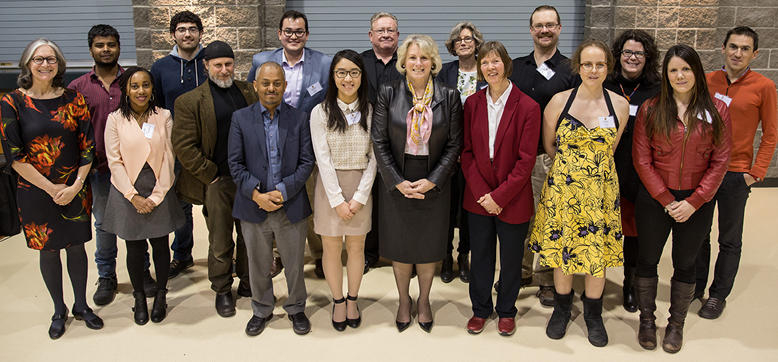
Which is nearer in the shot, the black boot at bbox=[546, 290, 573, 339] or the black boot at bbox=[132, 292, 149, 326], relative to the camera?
the black boot at bbox=[546, 290, 573, 339]

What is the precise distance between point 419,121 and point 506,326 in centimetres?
126

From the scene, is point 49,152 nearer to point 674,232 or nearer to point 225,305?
point 225,305

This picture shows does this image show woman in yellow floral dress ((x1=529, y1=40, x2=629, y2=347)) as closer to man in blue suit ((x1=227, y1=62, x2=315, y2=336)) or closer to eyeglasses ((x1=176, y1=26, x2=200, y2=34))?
man in blue suit ((x1=227, y1=62, x2=315, y2=336))

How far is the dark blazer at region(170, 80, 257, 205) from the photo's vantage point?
3182 millimetres

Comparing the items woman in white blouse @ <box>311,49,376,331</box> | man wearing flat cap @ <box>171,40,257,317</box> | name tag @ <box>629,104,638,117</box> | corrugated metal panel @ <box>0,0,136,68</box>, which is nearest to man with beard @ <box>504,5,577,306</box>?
name tag @ <box>629,104,638,117</box>

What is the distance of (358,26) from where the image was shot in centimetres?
611

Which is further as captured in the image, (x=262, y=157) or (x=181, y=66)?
(x=181, y=66)

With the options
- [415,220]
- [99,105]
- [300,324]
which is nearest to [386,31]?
[415,220]

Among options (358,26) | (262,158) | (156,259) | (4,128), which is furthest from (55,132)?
→ (358,26)

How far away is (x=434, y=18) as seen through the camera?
6109 mm

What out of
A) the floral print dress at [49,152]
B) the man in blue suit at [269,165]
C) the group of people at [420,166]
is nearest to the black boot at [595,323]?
the group of people at [420,166]

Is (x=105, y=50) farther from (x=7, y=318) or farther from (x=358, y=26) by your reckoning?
(x=358, y=26)

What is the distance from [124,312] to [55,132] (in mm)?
1169

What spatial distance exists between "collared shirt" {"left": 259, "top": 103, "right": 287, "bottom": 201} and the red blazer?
100 cm
